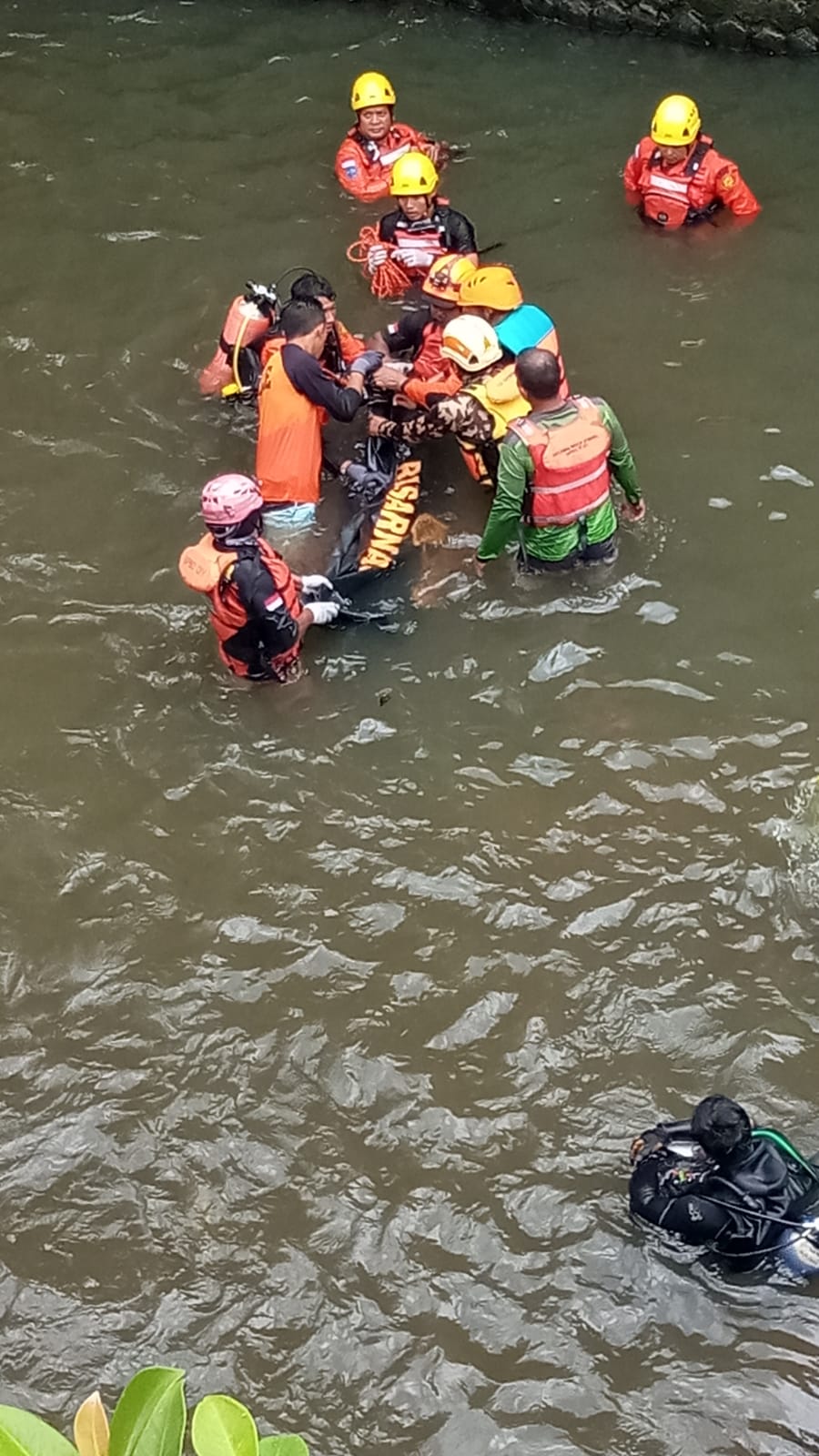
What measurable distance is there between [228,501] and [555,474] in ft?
4.82

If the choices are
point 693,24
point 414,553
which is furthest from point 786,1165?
point 693,24

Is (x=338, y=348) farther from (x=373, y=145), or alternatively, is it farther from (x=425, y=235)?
(x=373, y=145)

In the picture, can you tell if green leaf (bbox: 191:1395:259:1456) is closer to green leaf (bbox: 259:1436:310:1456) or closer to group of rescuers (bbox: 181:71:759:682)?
green leaf (bbox: 259:1436:310:1456)

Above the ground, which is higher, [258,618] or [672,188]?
[672,188]

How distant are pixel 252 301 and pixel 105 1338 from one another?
503 centimetres

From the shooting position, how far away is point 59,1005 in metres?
4.90

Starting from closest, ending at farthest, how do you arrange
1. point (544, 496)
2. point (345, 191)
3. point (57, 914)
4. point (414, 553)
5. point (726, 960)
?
point (726, 960) → point (57, 914) → point (544, 496) → point (414, 553) → point (345, 191)

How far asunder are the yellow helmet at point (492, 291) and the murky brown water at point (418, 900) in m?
0.87

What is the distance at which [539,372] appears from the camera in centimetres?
567

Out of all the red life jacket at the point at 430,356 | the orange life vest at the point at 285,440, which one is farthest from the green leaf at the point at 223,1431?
the red life jacket at the point at 430,356

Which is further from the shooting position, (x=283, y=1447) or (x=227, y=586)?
(x=227, y=586)

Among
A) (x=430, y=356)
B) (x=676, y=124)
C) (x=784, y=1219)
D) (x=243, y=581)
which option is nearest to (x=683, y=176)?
(x=676, y=124)

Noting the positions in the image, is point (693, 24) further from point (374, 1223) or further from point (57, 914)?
point (374, 1223)

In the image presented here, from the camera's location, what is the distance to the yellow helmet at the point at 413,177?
773 centimetres
